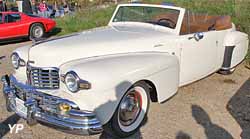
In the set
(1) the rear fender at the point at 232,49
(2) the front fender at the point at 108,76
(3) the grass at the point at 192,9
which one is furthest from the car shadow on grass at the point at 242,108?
(3) the grass at the point at 192,9

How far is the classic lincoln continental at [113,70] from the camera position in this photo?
10.2ft

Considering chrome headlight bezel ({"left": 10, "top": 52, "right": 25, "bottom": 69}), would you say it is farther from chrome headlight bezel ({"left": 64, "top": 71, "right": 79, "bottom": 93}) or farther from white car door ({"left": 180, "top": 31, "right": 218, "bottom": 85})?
white car door ({"left": 180, "top": 31, "right": 218, "bottom": 85})

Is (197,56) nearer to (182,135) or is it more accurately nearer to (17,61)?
(182,135)

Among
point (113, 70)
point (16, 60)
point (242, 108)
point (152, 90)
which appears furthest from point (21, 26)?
point (242, 108)

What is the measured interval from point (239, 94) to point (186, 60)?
4.47 ft

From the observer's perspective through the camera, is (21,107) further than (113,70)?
Yes

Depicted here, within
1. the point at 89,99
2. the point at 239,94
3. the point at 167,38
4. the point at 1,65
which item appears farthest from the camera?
the point at 1,65

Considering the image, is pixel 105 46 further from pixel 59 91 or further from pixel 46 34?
pixel 46 34

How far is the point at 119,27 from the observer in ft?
15.7

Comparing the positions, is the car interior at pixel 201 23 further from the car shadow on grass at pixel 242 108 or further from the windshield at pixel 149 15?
the car shadow on grass at pixel 242 108

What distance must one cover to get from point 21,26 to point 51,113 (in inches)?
298

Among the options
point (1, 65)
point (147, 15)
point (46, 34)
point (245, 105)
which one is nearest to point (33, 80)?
point (147, 15)

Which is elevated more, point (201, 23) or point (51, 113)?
point (201, 23)

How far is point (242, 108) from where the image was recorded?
176 inches
